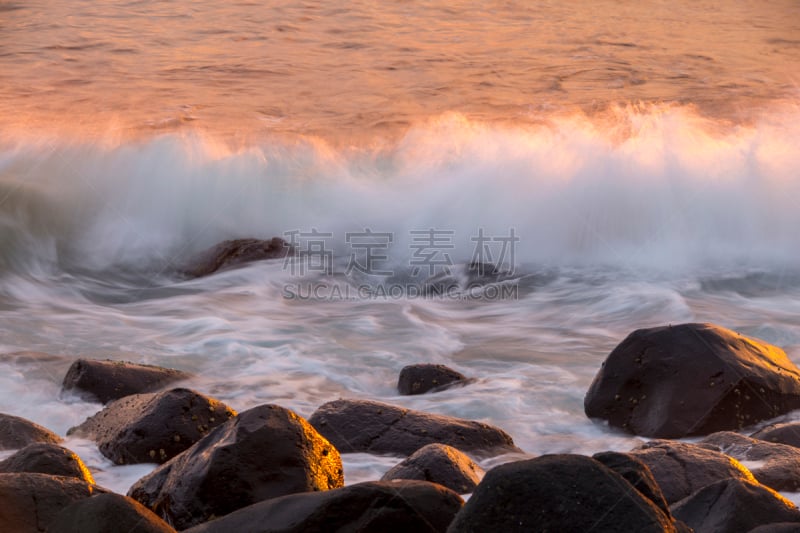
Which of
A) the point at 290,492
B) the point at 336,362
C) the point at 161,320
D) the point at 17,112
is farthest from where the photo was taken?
the point at 17,112

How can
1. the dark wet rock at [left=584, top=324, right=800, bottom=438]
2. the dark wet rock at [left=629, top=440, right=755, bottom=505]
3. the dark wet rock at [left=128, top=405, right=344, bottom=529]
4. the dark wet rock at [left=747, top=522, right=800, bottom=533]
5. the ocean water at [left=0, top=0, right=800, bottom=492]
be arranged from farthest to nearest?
the ocean water at [left=0, top=0, right=800, bottom=492] < the dark wet rock at [left=584, top=324, right=800, bottom=438] < the dark wet rock at [left=629, top=440, right=755, bottom=505] < the dark wet rock at [left=128, top=405, right=344, bottom=529] < the dark wet rock at [left=747, top=522, right=800, bottom=533]

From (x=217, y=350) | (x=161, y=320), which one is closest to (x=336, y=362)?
(x=217, y=350)

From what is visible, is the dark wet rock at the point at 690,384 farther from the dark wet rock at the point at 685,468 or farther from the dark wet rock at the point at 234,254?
the dark wet rock at the point at 234,254

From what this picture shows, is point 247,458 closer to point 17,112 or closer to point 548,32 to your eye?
point 17,112

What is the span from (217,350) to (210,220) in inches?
156

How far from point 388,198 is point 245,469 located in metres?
7.13

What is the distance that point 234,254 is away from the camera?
8469 millimetres

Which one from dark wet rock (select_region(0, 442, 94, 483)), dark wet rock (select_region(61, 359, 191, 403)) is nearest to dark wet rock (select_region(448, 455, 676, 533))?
dark wet rock (select_region(0, 442, 94, 483))

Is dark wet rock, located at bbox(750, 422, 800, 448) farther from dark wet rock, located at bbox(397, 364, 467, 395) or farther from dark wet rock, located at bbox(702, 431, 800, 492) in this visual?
dark wet rock, located at bbox(397, 364, 467, 395)

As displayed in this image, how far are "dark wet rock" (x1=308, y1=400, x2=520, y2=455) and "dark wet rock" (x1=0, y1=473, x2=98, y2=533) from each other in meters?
1.37

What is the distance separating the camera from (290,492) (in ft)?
9.90

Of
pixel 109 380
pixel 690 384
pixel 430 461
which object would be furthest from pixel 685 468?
pixel 109 380

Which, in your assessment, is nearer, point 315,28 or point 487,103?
point 487,103

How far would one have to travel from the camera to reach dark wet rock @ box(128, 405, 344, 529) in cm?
301
